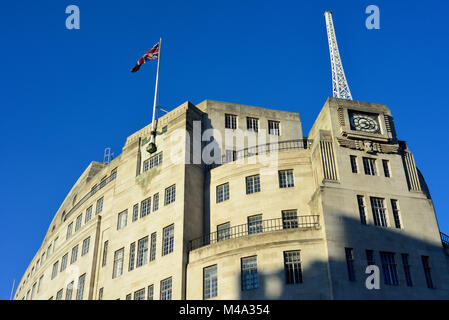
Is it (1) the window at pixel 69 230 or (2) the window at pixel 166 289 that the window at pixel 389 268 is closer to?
(2) the window at pixel 166 289

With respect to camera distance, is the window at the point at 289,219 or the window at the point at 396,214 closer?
the window at the point at 396,214

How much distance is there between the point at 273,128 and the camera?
5578cm

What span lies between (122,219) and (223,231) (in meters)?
10.5

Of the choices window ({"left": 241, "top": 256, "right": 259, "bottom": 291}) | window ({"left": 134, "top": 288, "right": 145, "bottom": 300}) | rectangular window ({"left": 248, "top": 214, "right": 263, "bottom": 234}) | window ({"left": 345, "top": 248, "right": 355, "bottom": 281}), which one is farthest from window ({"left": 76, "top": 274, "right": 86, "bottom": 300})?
window ({"left": 345, "top": 248, "right": 355, "bottom": 281})

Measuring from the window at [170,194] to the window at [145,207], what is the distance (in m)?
2.27

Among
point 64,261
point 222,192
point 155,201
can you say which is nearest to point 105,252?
point 155,201

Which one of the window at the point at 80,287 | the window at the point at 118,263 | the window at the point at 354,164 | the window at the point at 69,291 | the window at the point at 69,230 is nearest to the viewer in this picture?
the window at the point at 354,164

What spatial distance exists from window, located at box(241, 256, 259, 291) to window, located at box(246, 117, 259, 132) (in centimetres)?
1870

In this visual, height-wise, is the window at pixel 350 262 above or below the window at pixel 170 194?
below

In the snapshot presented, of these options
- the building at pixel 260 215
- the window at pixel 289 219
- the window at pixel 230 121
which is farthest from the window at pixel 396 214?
the window at pixel 230 121

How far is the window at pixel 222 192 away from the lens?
46.0m

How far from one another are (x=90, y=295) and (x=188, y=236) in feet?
43.9

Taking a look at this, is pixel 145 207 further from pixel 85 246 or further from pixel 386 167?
pixel 386 167
